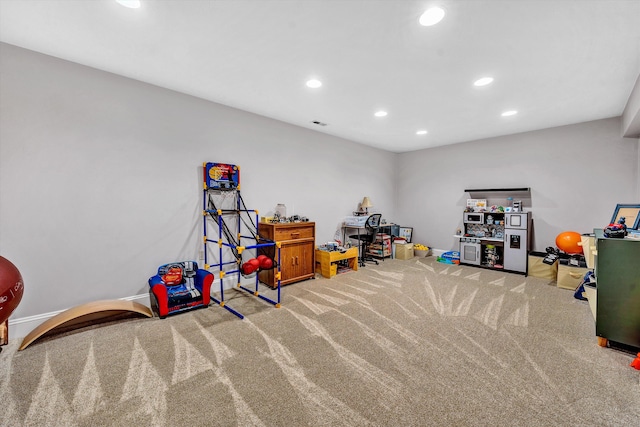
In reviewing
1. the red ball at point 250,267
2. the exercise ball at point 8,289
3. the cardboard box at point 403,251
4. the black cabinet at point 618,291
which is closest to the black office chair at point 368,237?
the cardboard box at point 403,251

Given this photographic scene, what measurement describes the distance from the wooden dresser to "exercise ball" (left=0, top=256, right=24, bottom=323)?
2.47 metres

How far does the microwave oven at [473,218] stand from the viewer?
17.2 feet

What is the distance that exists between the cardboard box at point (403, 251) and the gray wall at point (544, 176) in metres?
0.73

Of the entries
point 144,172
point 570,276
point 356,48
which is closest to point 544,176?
point 570,276

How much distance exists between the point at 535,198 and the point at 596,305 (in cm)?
320

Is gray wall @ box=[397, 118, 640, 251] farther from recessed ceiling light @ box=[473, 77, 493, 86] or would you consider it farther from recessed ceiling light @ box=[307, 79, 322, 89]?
recessed ceiling light @ box=[307, 79, 322, 89]

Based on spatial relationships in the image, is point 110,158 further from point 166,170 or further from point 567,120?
point 567,120

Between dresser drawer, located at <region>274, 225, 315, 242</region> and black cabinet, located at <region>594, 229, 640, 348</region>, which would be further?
dresser drawer, located at <region>274, 225, 315, 242</region>

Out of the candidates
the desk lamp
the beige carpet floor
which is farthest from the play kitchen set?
the desk lamp

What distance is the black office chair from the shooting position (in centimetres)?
541

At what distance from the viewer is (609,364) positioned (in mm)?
2045

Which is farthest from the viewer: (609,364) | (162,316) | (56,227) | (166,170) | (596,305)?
(166,170)

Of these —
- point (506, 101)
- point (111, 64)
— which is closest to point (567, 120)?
point (506, 101)

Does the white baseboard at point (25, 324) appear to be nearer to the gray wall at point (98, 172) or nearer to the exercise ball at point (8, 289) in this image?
the gray wall at point (98, 172)
